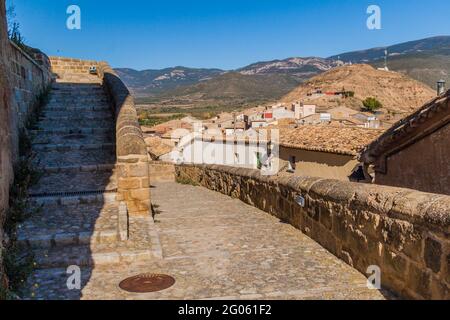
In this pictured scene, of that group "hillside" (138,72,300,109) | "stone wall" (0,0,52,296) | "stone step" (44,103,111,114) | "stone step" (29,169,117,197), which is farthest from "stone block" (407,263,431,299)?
"hillside" (138,72,300,109)

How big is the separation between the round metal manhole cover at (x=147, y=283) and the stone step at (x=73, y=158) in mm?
4531

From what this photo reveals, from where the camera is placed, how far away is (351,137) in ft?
69.9

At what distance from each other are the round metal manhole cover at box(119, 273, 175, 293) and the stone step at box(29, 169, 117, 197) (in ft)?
9.78

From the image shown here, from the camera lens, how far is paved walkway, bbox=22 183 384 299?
13.8 ft

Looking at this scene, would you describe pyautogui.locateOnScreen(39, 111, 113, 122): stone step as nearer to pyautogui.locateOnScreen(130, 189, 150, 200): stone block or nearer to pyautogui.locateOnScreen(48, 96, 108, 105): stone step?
pyautogui.locateOnScreen(48, 96, 108, 105): stone step

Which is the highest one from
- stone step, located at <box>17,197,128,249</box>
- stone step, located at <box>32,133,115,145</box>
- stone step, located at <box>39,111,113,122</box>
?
stone step, located at <box>39,111,113,122</box>

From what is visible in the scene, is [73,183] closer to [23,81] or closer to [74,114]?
[23,81]

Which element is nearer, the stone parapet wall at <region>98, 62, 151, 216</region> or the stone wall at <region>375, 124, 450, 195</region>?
the stone parapet wall at <region>98, 62, 151, 216</region>

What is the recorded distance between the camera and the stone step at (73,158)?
8.70 metres

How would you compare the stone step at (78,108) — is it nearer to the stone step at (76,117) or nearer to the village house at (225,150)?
the stone step at (76,117)

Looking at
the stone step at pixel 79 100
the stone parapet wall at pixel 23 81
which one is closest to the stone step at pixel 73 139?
the stone parapet wall at pixel 23 81
